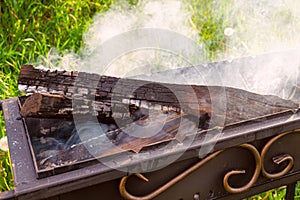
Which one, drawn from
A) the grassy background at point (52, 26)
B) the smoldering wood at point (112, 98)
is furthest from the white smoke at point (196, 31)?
the smoldering wood at point (112, 98)

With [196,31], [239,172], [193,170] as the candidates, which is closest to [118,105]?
[193,170]

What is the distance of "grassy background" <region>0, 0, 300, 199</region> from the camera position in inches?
123

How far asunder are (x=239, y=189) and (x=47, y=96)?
736 millimetres

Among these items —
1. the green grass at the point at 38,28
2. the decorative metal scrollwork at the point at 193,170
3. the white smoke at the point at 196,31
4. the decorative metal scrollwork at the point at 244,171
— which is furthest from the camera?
the green grass at the point at 38,28

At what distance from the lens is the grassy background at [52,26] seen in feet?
10.2

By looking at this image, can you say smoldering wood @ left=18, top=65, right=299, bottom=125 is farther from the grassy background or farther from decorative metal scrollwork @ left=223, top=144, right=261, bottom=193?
the grassy background

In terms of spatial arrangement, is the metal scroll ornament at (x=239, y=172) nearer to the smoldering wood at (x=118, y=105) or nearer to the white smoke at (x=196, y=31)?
the smoldering wood at (x=118, y=105)

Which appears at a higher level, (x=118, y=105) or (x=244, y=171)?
(x=118, y=105)

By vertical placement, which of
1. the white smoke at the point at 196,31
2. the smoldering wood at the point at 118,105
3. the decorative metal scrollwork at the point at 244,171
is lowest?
the decorative metal scrollwork at the point at 244,171

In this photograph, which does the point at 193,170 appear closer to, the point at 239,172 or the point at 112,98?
the point at 239,172

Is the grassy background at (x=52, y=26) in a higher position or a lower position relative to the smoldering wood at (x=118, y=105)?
higher

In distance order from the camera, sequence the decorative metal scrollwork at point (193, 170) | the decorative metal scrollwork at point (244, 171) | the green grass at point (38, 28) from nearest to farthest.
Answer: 1. the decorative metal scrollwork at point (193, 170)
2. the decorative metal scrollwork at point (244, 171)
3. the green grass at point (38, 28)

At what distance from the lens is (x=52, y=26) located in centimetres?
342

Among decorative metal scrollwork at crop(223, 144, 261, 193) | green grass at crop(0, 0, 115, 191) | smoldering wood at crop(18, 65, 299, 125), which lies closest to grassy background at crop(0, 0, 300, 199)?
green grass at crop(0, 0, 115, 191)
